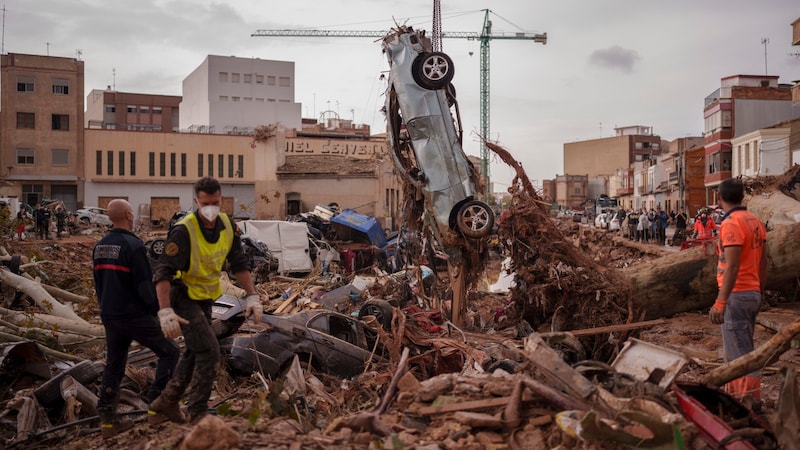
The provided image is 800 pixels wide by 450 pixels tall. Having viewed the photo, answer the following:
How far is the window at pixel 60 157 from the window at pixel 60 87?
4.40 meters

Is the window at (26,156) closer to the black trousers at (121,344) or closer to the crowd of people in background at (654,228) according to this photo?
the crowd of people in background at (654,228)

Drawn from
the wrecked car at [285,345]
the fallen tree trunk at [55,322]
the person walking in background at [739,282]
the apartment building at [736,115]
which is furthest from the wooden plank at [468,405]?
the apartment building at [736,115]

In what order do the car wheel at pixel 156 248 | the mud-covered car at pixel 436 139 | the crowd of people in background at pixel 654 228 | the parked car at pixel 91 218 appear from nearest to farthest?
the mud-covered car at pixel 436 139, the car wheel at pixel 156 248, the crowd of people in background at pixel 654 228, the parked car at pixel 91 218

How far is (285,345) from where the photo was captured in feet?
25.5

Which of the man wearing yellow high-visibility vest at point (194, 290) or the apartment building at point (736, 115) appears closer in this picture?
the man wearing yellow high-visibility vest at point (194, 290)

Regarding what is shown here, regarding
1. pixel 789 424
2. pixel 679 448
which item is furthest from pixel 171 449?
pixel 789 424

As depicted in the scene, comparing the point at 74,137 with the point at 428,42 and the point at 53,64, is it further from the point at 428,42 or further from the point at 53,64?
the point at 428,42

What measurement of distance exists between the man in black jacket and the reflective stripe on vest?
0.53 m

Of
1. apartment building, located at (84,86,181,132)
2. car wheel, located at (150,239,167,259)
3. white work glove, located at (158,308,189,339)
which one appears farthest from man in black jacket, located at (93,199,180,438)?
apartment building, located at (84,86,181,132)

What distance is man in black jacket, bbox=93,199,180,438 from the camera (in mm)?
5488

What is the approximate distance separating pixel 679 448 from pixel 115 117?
81.3 m

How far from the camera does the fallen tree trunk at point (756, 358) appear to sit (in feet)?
16.5

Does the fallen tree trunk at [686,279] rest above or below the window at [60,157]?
below

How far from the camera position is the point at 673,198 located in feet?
210
